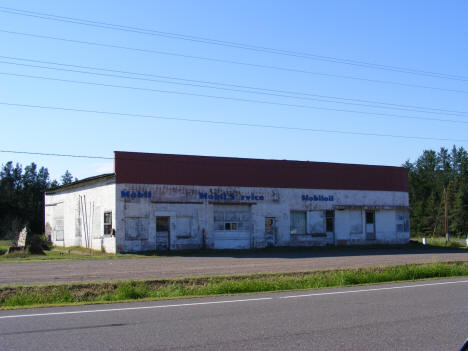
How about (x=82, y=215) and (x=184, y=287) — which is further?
(x=82, y=215)

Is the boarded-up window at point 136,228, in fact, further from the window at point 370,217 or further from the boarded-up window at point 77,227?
the window at point 370,217

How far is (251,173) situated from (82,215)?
41.1ft

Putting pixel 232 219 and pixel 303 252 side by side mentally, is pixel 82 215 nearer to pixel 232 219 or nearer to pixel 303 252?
pixel 232 219

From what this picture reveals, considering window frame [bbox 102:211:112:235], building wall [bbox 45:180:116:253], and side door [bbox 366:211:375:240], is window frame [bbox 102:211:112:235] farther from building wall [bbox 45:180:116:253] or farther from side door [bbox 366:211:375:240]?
side door [bbox 366:211:375:240]

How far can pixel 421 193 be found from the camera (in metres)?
114

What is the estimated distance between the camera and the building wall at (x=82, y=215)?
3547 centimetres

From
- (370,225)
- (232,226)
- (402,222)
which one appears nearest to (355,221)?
(370,225)

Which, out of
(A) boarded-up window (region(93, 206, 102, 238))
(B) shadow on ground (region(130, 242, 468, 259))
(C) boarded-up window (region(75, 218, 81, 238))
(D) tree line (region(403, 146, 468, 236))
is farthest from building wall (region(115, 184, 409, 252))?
(D) tree line (region(403, 146, 468, 236))

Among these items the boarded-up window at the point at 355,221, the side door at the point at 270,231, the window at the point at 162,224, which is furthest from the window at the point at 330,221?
the window at the point at 162,224

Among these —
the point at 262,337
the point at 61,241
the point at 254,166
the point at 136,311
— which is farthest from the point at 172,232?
the point at 262,337

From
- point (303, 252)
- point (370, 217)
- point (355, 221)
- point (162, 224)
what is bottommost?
point (303, 252)

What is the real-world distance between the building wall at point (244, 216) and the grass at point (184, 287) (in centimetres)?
1726

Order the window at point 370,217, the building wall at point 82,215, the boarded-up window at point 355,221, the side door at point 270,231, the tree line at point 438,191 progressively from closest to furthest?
1. the building wall at point 82,215
2. the side door at point 270,231
3. the boarded-up window at point 355,221
4. the window at point 370,217
5. the tree line at point 438,191

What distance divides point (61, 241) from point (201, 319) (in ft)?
121
